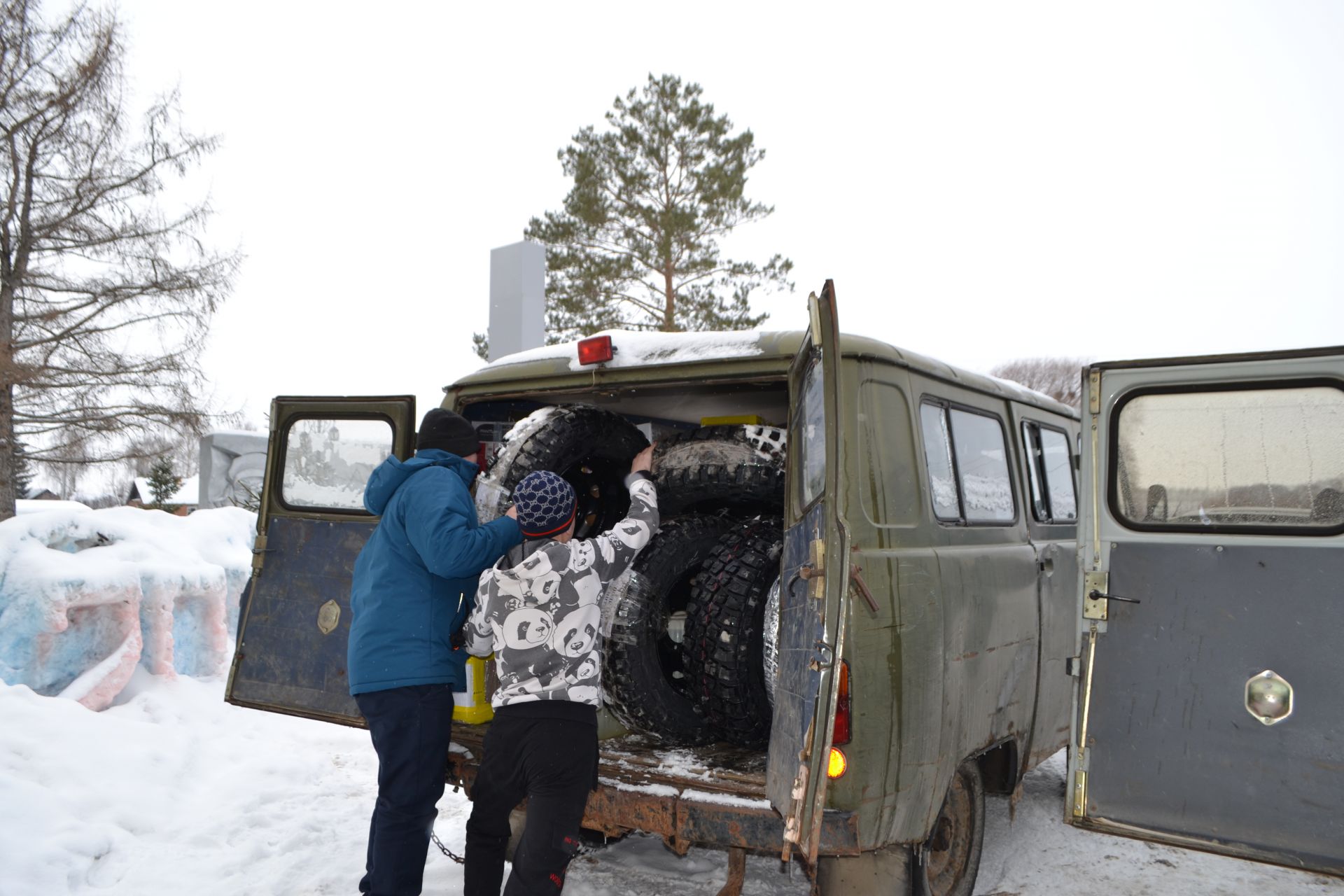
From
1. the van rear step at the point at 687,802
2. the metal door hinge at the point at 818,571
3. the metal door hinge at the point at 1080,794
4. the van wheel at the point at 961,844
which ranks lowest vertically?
the van wheel at the point at 961,844

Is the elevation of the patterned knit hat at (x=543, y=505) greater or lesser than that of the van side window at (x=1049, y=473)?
lesser

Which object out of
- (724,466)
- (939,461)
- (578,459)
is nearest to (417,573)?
(578,459)

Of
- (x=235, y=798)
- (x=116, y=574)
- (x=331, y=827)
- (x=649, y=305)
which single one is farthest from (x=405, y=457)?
(x=649, y=305)

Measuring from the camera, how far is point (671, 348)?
3.96 metres

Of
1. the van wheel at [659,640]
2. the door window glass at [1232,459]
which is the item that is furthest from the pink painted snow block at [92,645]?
the door window glass at [1232,459]

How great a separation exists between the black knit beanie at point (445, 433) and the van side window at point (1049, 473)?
269cm

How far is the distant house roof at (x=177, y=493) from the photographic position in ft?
122

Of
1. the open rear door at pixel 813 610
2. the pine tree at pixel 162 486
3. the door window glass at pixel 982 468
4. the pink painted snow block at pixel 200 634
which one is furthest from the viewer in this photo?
the pine tree at pixel 162 486

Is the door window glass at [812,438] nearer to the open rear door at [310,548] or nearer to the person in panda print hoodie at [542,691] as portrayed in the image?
the person in panda print hoodie at [542,691]

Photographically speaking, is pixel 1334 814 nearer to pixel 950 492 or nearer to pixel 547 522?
pixel 950 492

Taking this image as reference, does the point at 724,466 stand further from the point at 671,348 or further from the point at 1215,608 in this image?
the point at 1215,608

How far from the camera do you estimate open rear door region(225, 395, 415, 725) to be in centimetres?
439

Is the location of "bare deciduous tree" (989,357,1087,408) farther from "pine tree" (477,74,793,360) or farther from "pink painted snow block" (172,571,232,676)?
"pink painted snow block" (172,571,232,676)

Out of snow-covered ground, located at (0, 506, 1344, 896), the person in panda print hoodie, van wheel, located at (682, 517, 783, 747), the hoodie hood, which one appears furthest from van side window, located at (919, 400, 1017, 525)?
the hoodie hood
